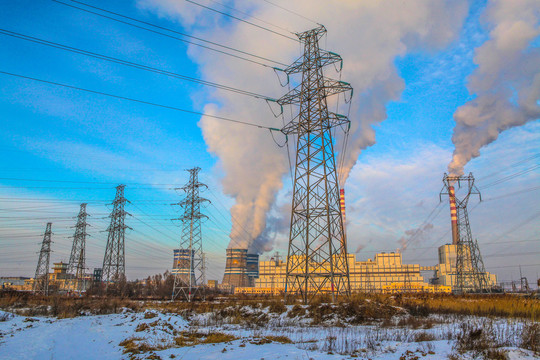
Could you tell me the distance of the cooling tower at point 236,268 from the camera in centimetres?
11094

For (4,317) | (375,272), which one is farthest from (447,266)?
(4,317)

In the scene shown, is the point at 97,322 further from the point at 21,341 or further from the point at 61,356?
the point at 61,356

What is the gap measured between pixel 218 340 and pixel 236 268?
352ft

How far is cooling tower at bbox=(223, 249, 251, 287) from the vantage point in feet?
364

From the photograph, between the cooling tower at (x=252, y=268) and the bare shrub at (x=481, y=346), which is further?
the cooling tower at (x=252, y=268)

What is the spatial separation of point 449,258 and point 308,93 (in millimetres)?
91848

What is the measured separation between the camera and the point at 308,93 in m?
21.0

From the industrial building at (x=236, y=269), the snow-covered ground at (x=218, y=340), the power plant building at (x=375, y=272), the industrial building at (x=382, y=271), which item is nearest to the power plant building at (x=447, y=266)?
the industrial building at (x=382, y=271)

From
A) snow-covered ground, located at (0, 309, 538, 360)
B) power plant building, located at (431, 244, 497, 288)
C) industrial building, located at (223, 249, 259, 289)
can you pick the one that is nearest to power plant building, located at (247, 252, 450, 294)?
power plant building, located at (431, 244, 497, 288)

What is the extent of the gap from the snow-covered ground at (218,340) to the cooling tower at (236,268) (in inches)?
3735

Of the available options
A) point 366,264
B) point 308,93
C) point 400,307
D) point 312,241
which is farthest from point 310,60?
point 366,264

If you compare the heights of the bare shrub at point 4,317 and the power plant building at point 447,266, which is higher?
the power plant building at point 447,266

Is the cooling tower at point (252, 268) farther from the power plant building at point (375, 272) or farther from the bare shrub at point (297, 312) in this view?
the bare shrub at point (297, 312)

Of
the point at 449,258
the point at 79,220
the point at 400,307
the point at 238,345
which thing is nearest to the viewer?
the point at 238,345
